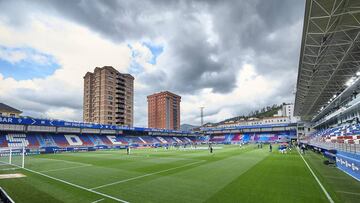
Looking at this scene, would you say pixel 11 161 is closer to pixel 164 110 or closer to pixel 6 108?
pixel 6 108

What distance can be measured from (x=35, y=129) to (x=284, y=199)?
199 feet

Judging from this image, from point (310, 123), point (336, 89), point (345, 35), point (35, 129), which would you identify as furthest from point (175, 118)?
point (345, 35)

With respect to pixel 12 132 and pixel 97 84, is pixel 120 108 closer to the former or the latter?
pixel 97 84

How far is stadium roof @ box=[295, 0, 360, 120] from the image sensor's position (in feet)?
51.4

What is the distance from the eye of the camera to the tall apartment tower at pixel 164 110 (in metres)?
168

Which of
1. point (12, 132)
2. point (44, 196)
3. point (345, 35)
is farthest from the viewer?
point (12, 132)

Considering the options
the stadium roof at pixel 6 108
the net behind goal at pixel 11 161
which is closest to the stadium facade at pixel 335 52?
the net behind goal at pixel 11 161

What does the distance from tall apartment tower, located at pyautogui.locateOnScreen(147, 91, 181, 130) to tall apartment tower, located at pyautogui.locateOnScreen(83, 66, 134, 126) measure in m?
57.4

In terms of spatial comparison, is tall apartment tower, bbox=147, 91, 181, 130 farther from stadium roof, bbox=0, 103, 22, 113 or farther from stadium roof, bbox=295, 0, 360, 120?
stadium roof, bbox=295, 0, 360, 120

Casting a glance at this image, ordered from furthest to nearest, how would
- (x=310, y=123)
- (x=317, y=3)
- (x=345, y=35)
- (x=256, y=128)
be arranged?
(x=256, y=128), (x=310, y=123), (x=345, y=35), (x=317, y=3)

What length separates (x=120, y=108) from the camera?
105 meters

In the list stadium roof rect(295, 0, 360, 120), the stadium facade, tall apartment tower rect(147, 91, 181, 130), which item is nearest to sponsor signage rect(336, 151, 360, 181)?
the stadium facade

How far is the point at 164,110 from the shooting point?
16762cm

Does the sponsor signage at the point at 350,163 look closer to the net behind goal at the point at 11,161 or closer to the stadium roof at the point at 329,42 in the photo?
the stadium roof at the point at 329,42
